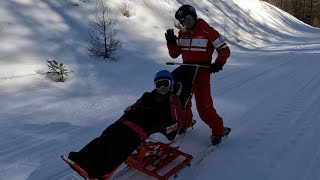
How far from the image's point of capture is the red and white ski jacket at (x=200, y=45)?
17.3 feet

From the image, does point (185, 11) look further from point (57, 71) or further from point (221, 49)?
point (57, 71)

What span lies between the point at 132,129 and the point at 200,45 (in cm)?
177

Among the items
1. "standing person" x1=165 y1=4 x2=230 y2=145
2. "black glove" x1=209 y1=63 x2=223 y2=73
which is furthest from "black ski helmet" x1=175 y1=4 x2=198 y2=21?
"black glove" x1=209 y1=63 x2=223 y2=73

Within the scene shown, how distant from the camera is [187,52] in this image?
5.57m

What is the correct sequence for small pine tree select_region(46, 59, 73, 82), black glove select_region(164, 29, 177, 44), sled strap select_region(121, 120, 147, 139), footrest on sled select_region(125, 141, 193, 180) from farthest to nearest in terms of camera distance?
small pine tree select_region(46, 59, 73, 82) → black glove select_region(164, 29, 177, 44) → footrest on sled select_region(125, 141, 193, 180) → sled strap select_region(121, 120, 147, 139)

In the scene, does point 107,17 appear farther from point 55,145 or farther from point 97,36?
point 55,145

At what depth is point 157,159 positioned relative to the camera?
4.98 meters

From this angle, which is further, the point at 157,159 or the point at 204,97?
the point at 204,97

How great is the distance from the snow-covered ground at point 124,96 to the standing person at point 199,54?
0.53 metres

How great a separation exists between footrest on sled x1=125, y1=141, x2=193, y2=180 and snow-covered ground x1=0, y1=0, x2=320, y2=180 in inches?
6.2

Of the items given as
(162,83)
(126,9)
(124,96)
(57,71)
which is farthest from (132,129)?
(126,9)

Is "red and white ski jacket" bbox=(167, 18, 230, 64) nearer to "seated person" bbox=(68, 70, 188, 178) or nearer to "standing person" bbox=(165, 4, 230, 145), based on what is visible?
"standing person" bbox=(165, 4, 230, 145)

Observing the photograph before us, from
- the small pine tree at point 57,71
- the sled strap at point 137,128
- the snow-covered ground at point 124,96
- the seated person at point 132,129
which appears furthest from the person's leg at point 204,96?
the small pine tree at point 57,71

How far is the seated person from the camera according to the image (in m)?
3.84
